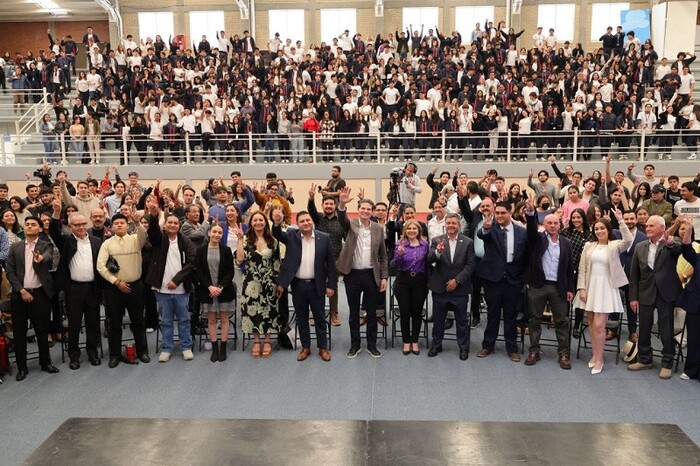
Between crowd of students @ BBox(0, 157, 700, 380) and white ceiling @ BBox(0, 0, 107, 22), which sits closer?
crowd of students @ BBox(0, 157, 700, 380)

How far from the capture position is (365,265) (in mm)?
7324

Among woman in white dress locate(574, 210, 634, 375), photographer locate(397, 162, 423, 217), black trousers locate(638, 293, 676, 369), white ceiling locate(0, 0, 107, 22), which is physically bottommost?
black trousers locate(638, 293, 676, 369)

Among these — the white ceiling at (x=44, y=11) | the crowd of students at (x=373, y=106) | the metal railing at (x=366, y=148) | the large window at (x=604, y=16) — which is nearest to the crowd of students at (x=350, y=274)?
the metal railing at (x=366, y=148)

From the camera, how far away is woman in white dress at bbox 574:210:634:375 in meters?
6.73

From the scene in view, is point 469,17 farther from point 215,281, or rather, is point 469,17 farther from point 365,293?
point 215,281

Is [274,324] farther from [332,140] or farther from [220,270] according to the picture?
[332,140]

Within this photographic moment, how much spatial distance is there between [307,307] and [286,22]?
22.1 m

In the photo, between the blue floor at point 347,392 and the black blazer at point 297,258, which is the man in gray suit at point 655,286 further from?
the black blazer at point 297,258

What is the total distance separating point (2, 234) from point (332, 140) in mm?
10353

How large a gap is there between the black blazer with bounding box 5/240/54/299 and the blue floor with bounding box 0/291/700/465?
1055 millimetres

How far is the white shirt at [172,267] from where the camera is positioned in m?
7.19

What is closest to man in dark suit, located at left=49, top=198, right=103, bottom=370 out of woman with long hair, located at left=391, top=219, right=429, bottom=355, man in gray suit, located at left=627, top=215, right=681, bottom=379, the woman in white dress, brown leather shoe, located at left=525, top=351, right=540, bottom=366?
woman with long hair, located at left=391, top=219, right=429, bottom=355

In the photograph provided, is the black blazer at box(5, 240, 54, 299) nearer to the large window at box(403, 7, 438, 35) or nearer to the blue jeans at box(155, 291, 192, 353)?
the blue jeans at box(155, 291, 192, 353)

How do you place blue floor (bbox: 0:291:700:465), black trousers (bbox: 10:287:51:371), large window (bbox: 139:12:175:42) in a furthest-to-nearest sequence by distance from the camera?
large window (bbox: 139:12:175:42), black trousers (bbox: 10:287:51:371), blue floor (bbox: 0:291:700:465)
